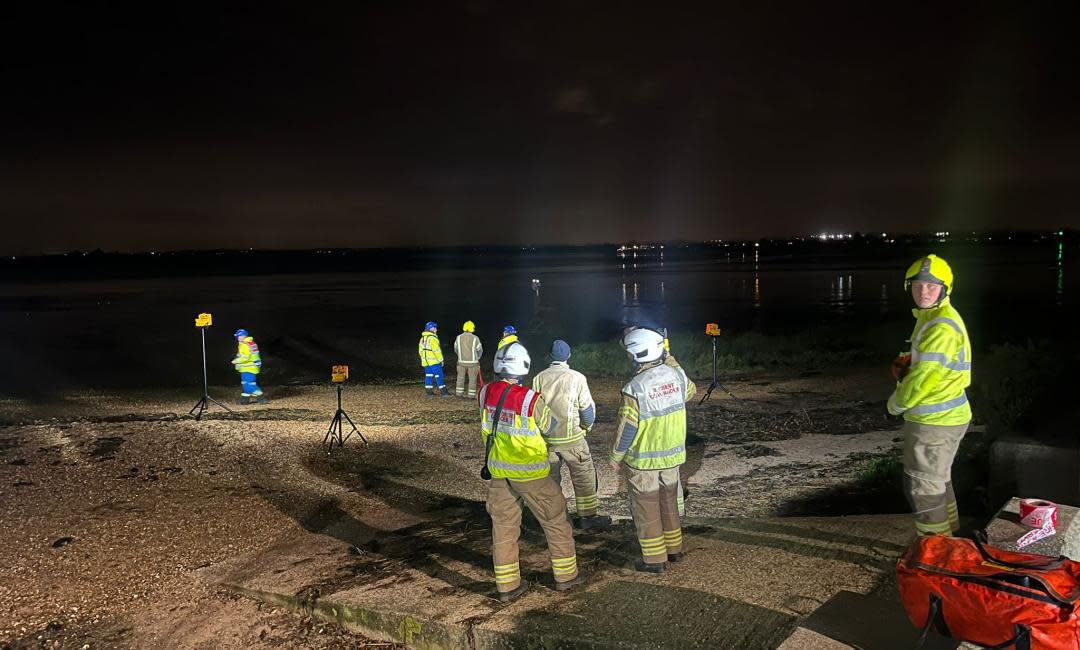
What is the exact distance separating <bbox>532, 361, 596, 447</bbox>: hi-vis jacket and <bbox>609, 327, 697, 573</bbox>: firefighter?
93 cm

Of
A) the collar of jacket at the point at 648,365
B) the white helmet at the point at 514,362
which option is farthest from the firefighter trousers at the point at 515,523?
the collar of jacket at the point at 648,365

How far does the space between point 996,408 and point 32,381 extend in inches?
898

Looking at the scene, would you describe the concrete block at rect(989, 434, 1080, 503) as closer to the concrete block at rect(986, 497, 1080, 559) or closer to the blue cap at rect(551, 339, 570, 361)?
the concrete block at rect(986, 497, 1080, 559)

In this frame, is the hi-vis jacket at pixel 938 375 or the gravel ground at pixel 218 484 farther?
the gravel ground at pixel 218 484

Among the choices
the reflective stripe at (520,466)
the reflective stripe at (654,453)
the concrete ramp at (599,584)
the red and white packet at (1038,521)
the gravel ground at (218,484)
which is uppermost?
the reflective stripe at (654,453)

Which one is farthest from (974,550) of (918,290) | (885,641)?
(918,290)

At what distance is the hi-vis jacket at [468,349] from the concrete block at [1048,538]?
11608 millimetres

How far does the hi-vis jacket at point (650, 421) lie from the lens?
566 cm

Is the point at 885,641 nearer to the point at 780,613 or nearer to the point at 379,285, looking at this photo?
the point at 780,613

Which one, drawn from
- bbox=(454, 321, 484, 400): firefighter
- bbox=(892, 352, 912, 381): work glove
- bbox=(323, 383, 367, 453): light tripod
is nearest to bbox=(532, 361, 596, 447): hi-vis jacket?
bbox=(892, 352, 912, 381): work glove

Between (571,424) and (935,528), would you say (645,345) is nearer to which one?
(571,424)

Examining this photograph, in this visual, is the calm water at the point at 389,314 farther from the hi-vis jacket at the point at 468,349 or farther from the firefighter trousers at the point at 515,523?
the firefighter trousers at the point at 515,523

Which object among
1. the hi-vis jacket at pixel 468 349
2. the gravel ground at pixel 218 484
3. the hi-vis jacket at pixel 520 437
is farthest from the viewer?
the hi-vis jacket at pixel 468 349

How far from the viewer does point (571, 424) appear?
7.17m
